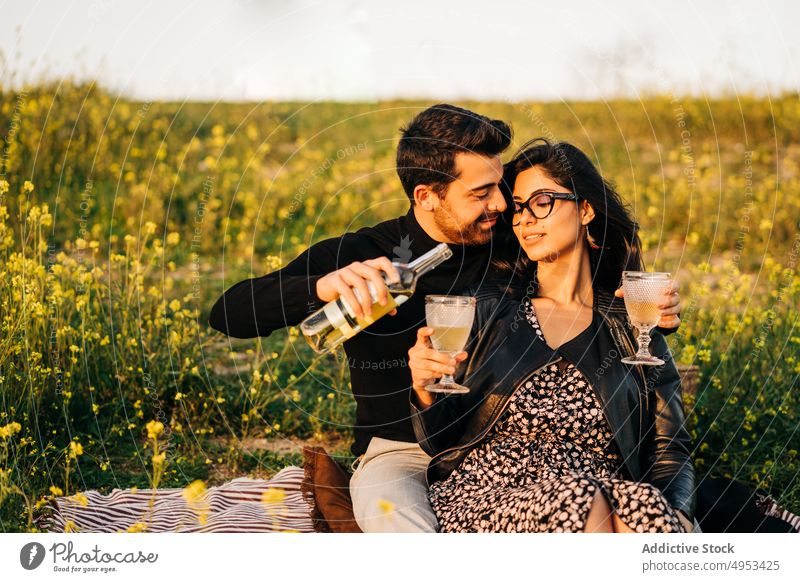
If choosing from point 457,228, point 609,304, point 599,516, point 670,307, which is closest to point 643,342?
point 670,307

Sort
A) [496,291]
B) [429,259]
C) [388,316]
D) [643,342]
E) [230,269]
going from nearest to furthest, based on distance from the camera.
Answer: [429,259] < [643,342] < [496,291] < [388,316] < [230,269]

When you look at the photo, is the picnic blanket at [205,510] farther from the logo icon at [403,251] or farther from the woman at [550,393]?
the logo icon at [403,251]

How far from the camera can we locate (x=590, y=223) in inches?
151

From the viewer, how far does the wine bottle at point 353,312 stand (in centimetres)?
328

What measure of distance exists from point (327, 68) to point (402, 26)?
26.9 inches

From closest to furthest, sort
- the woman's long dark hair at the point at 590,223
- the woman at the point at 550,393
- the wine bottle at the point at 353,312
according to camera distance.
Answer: the wine bottle at the point at 353,312 → the woman at the point at 550,393 → the woman's long dark hair at the point at 590,223

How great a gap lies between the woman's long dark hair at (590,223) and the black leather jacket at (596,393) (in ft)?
0.92

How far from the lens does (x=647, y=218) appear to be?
8273 millimetres

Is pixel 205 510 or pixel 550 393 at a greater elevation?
pixel 550 393

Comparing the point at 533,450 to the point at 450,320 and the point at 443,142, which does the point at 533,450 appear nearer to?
the point at 450,320

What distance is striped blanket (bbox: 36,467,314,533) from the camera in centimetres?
382
